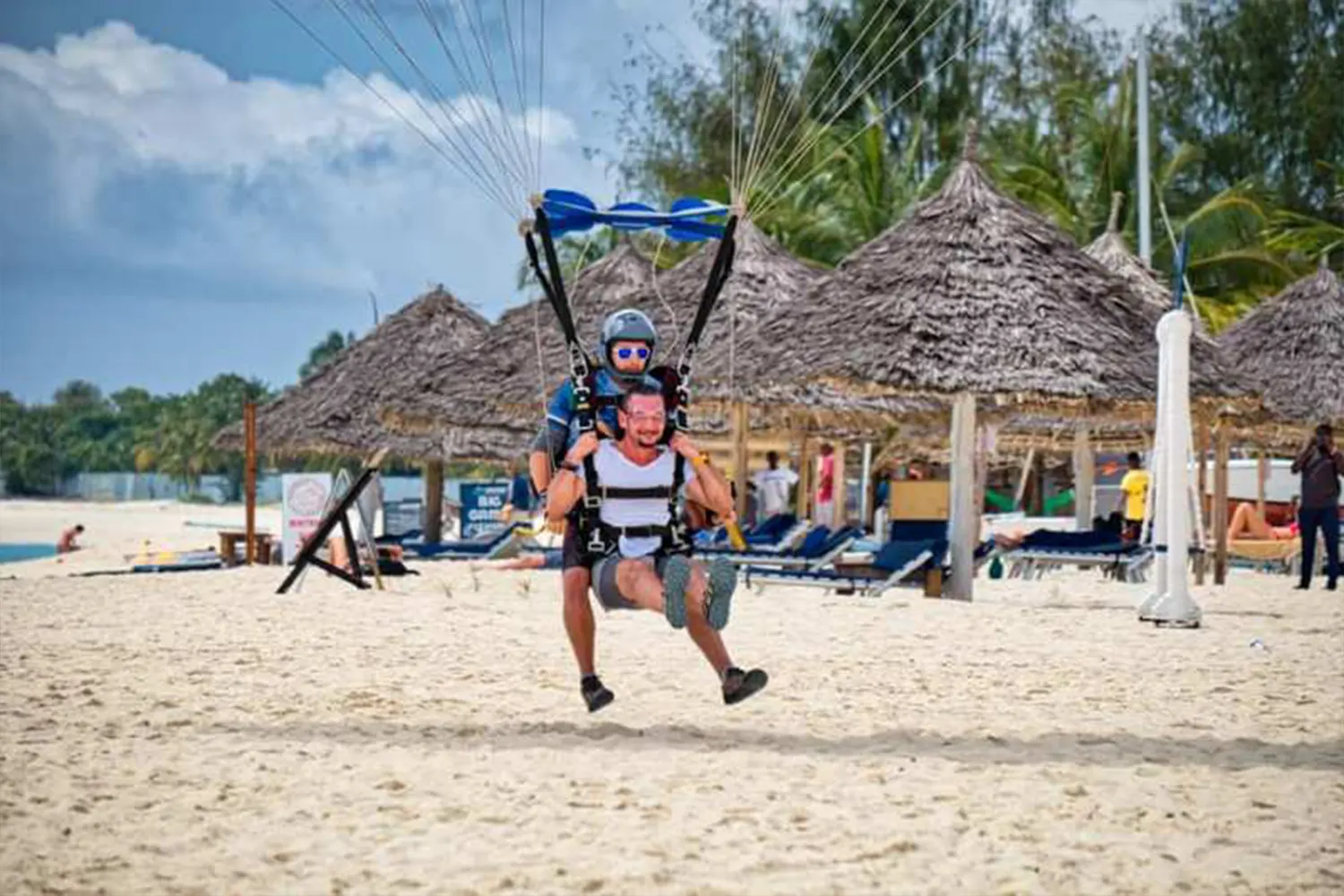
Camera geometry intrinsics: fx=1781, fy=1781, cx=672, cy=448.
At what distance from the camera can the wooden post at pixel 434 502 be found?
26250 millimetres

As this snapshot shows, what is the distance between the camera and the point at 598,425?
7.23 meters

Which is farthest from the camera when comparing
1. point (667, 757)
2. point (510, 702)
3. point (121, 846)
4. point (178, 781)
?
point (510, 702)

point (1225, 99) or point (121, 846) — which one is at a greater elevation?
point (1225, 99)

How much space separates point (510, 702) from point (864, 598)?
300 inches

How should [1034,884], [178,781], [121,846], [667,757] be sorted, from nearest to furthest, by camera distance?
[1034,884]
[121,846]
[178,781]
[667,757]

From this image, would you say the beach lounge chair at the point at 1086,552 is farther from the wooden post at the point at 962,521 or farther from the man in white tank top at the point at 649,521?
the man in white tank top at the point at 649,521

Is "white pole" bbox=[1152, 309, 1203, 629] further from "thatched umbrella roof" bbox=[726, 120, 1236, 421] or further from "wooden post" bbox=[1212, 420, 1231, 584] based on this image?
"wooden post" bbox=[1212, 420, 1231, 584]

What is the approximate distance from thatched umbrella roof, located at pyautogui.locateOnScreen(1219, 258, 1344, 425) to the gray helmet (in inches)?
696

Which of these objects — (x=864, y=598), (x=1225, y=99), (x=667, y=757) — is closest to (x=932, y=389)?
(x=864, y=598)

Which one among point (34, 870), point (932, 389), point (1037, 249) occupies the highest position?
point (1037, 249)

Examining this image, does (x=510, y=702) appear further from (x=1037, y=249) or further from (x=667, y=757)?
(x=1037, y=249)

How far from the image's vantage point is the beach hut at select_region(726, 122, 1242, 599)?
52.2 ft

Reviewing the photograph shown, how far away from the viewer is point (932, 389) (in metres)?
15.9

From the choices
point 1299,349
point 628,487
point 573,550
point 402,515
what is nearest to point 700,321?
point 628,487
